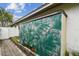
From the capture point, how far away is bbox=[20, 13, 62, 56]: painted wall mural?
8.90 feet

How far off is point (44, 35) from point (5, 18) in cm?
59

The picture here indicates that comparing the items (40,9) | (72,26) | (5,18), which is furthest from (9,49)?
(72,26)

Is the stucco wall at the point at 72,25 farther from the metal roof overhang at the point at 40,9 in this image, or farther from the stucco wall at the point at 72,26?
the metal roof overhang at the point at 40,9

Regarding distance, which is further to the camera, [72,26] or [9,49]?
[9,49]

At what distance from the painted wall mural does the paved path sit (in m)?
0.14

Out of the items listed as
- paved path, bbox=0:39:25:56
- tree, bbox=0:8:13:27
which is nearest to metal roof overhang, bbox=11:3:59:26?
tree, bbox=0:8:13:27

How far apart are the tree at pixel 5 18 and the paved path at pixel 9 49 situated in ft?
0.78

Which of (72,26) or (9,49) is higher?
(72,26)

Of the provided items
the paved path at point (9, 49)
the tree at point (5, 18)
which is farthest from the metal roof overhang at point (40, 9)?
the paved path at point (9, 49)

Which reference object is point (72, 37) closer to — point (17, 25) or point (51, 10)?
point (51, 10)

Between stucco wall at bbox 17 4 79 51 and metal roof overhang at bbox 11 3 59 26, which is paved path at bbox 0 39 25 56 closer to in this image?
metal roof overhang at bbox 11 3 59 26

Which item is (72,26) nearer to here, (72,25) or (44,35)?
(72,25)

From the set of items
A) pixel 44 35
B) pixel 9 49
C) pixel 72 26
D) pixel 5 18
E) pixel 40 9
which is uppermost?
pixel 40 9

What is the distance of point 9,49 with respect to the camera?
111 inches
